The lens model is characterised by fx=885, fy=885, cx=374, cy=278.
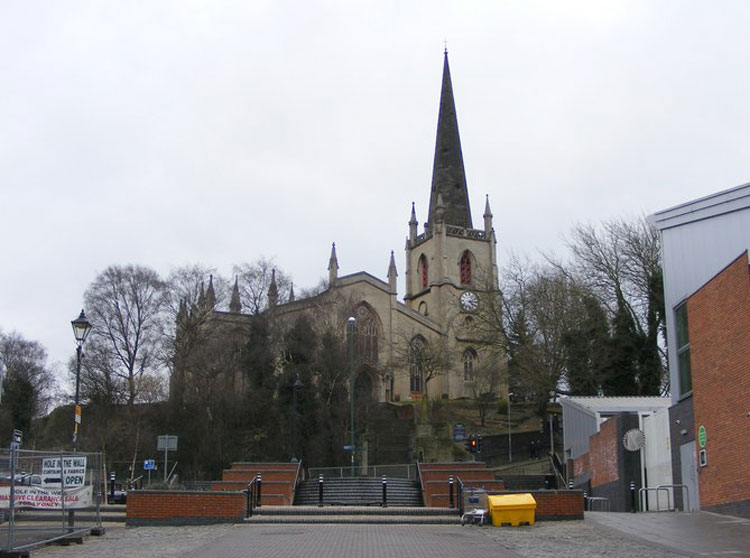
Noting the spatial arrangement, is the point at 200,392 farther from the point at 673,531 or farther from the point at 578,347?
the point at 673,531

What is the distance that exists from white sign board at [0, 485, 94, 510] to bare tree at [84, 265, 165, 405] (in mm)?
41190

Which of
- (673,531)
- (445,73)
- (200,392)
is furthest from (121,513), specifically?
(445,73)

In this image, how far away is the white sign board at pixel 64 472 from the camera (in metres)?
14.8

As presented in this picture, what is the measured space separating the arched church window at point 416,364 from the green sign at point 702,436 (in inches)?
1965

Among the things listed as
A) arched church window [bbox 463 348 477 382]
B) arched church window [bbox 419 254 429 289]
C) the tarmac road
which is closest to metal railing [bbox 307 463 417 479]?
the tarmac road

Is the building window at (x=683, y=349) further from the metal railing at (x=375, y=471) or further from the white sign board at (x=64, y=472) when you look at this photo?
the white sign board at (x=64, y=472)

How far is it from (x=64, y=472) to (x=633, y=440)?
18.0 metres

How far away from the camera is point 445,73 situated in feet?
310

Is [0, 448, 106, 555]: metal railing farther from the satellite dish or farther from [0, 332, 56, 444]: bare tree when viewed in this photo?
[0, 332, 56, 444]: bare tree

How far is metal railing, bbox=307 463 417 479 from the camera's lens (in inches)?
1428

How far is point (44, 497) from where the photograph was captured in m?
14.6

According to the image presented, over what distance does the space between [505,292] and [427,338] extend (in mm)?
26848

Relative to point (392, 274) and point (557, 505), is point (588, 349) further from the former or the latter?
point (392, 274)

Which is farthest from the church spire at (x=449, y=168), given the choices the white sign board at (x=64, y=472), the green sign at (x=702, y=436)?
the white sign board at (x=64, y=472)
